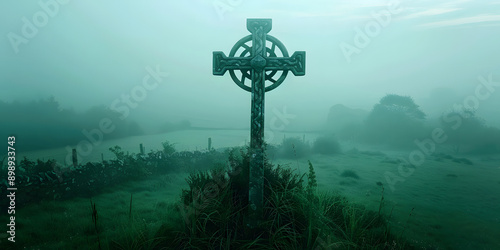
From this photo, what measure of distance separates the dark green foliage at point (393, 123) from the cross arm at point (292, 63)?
2636 cm

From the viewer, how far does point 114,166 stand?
1199cm

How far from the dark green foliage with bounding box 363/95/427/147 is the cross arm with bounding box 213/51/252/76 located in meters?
27.1

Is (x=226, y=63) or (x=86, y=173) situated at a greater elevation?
(x=226, y=63)

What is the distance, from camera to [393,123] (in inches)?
1164

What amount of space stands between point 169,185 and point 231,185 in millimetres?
7488

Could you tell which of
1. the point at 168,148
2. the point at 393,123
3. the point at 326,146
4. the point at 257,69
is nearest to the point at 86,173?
the point at 168,148

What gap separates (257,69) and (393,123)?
1139 inches

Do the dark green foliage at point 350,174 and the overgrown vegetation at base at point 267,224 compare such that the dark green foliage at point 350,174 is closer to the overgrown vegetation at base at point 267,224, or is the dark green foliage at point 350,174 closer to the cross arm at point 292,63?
the overgrown vegetation at base at point 267,224

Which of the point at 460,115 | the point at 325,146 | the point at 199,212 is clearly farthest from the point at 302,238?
the point at 460,115

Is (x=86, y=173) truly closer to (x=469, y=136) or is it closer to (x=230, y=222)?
(x=230, y=222)

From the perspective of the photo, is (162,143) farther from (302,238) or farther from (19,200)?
(302,238)

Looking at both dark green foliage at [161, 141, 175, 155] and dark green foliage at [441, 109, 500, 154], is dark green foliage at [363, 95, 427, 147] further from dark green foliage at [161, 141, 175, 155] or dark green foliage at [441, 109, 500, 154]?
dark green foliage at [161, 141, 175, 155]

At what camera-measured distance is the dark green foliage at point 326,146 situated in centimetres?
2409

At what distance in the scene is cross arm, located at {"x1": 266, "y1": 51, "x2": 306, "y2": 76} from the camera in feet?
17.7
